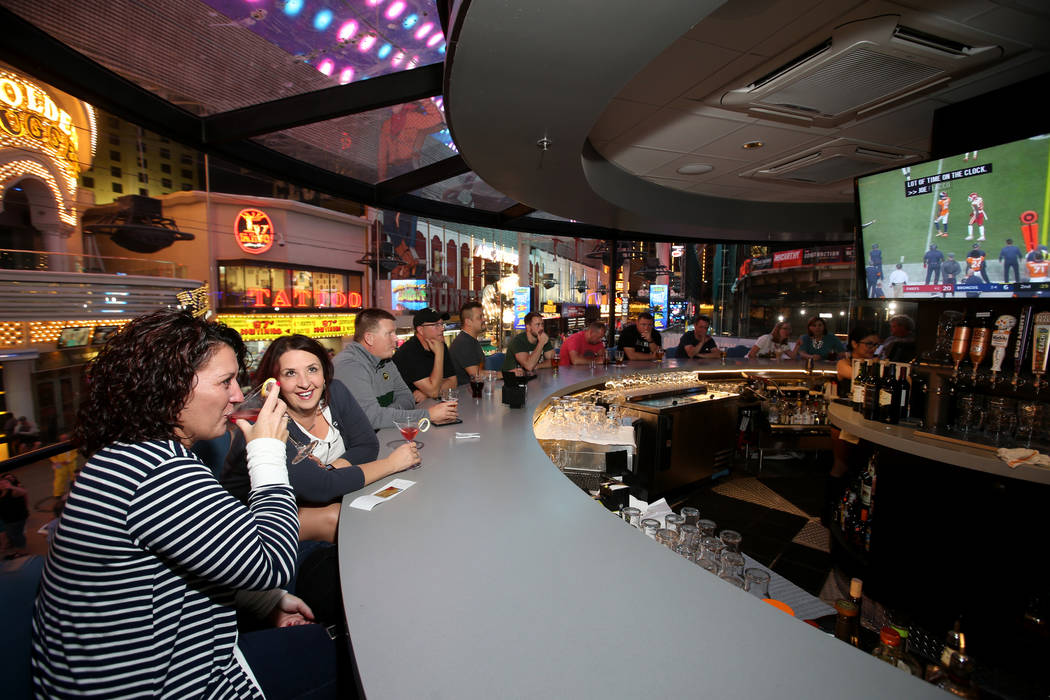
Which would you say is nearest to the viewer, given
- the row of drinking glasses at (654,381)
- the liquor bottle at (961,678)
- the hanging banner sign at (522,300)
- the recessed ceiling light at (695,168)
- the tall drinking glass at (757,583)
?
the liquor bottle at (961,678)

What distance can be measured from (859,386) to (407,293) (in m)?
10.5

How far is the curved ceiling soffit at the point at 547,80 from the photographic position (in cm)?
168

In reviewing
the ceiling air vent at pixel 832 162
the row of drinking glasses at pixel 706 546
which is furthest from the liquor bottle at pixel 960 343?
the row of drinking glasses at pixel 706 546

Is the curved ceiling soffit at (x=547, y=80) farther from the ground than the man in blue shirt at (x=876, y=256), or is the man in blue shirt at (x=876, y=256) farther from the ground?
the curved ceiling soffit at (x=547, y=80)

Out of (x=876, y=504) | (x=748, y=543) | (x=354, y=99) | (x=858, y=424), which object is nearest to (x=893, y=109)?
(x=858, y=424)

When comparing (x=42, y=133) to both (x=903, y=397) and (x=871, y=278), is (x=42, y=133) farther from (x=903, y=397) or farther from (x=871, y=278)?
(x=903, y=397)

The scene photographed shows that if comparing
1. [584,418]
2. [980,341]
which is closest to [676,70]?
[584,418]

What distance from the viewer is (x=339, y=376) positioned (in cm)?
254

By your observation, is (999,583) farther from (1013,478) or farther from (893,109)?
(893,109)

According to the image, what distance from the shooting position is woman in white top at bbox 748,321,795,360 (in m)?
6.30

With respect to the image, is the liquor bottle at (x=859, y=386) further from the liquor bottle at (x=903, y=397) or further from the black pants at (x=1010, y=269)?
the black pants at (x=1010, y=269)

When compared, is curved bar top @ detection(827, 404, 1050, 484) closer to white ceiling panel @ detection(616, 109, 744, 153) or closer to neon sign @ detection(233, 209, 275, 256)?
white ceiling panel @ detection(616, 109, 744, 153)

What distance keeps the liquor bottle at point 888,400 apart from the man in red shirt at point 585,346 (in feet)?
9.07

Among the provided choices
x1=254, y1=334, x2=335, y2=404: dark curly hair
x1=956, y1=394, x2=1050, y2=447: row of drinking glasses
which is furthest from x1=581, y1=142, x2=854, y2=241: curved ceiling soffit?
x1=254, y1=334, x2=335, y2=404: dark curly hair
